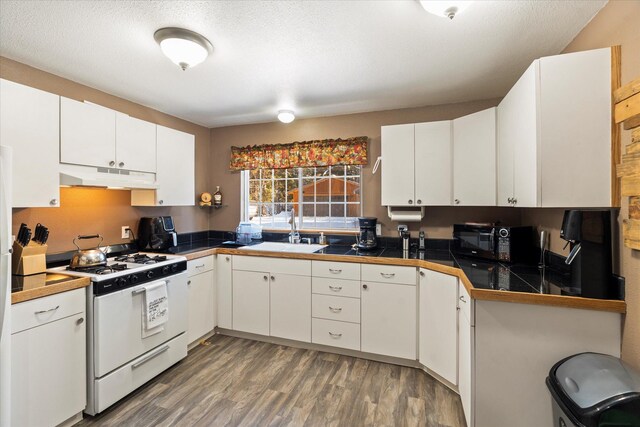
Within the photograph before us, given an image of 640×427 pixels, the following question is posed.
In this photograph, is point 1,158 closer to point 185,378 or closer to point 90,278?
point 90,278

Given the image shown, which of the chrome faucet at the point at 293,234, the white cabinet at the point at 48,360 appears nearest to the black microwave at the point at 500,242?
the chrome faucet at the point at 293,234

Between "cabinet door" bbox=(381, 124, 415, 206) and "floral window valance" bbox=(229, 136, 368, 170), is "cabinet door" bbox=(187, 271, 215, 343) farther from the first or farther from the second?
"cabinet door" bbox=(381, 124, 415, 206)

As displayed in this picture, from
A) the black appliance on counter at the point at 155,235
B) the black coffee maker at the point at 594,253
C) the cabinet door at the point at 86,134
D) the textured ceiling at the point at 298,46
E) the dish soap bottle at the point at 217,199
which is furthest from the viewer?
the dish soap bottle at the point at 217,199

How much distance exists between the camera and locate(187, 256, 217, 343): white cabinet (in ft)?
9.14

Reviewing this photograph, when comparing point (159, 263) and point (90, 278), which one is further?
point (159, 263)

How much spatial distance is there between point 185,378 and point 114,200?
5.64 ft

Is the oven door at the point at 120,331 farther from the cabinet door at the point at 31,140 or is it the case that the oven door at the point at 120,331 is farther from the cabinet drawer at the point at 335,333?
the cabinet drawer at the point at 335,333

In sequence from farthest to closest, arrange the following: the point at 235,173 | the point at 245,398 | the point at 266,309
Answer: the point at 235,173
the point at 266,309
the point at 245,398

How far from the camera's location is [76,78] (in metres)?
2.39

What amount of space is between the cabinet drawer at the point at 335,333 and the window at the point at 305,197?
113 cm

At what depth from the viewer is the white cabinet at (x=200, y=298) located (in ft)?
9.14

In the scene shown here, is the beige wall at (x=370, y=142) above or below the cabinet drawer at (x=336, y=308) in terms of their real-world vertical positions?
above

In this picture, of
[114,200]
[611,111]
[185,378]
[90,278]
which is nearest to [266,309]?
[185,378]

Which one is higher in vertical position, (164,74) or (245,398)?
(164,74)
